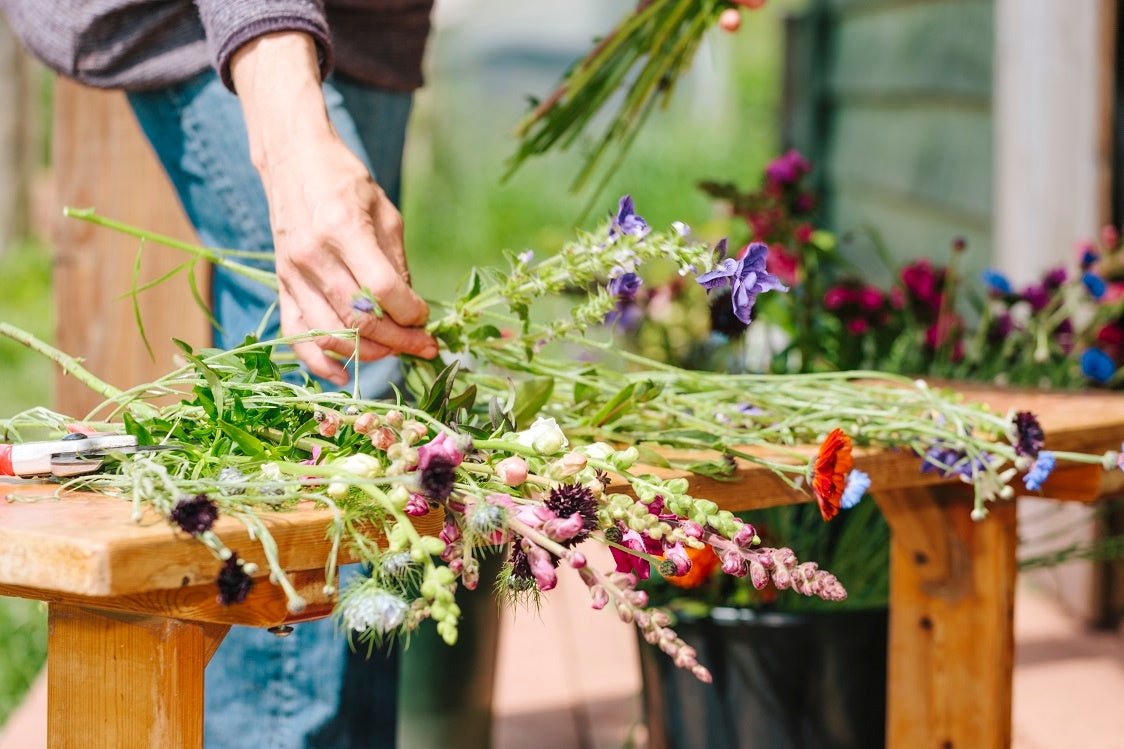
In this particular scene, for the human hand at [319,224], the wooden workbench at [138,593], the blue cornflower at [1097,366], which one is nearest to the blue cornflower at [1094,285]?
the blue cornflower at [1097,366]

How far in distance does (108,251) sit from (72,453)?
164cm

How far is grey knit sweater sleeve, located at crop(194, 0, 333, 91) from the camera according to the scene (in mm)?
1061

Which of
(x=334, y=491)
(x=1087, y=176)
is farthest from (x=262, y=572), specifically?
(x=1087, y=176)

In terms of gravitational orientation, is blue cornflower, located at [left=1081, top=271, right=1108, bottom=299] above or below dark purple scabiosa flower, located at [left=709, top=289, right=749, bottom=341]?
above

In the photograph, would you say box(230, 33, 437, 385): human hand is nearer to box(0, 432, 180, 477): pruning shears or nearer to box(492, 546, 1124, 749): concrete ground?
box(0, 432, 180, 477): pruning shears

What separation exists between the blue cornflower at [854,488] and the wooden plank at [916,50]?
2.22m

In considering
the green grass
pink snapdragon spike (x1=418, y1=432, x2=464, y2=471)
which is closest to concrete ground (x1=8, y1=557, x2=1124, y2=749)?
the green grass

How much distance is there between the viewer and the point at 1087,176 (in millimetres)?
2469

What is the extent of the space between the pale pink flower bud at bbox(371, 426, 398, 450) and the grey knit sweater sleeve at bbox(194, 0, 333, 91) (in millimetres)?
423

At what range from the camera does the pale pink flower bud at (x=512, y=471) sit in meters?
0.78

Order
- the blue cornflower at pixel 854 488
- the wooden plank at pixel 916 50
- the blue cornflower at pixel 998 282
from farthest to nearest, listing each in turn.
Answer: the wooden plank at pixel 916 50, the blue cornflower at pixel 998 282, the blue cornflower at pixel 854 488

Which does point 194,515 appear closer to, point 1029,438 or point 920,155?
point 1029,438

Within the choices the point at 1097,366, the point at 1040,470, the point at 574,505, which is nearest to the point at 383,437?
the point at 574,505

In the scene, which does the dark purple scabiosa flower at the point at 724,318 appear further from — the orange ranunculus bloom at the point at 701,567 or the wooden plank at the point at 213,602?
the wooden plank at the point at 213,602
